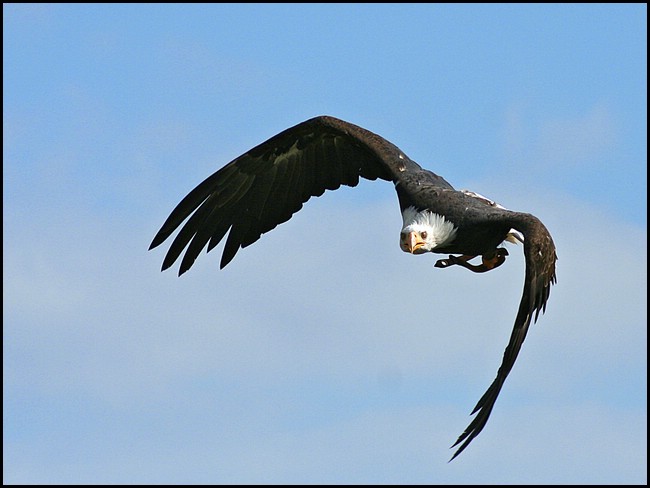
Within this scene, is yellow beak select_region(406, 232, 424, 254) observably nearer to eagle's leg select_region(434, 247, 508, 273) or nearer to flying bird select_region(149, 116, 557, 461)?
flying bird select_region(149, 116, 557, 461)

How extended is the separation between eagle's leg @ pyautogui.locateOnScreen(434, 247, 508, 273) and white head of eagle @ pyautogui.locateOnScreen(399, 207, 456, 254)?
323 mm

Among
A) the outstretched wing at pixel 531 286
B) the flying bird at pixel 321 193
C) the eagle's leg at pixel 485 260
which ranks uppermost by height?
the flying bird at pixel 321 193

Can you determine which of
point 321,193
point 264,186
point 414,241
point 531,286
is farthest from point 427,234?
point 264,186

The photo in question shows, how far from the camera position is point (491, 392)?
1305 centimetres

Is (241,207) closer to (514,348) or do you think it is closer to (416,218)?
(416,218)

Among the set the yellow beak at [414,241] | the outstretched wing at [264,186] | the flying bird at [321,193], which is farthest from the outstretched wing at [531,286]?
the outstretched wing at [264,186]

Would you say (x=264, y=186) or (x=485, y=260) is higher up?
(x=264, y=186)

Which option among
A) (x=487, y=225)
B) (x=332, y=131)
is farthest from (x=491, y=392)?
(x=332, y=131)

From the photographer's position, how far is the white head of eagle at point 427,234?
14.2 m

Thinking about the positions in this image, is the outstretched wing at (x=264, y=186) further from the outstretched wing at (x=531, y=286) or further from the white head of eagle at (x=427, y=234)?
the outstretched wing at (x=531, y=286)

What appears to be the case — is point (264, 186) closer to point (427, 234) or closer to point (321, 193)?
point (321, 193)

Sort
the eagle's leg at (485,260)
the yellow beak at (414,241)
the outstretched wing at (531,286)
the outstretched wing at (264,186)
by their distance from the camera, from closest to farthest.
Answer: the outstretched wing at (531,286) < the yellow beak at (414,241) < the eagle's leg at (485,260) < the outstretched wing at (264,186)

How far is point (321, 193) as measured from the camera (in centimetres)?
1678

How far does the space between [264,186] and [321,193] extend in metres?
0.65
